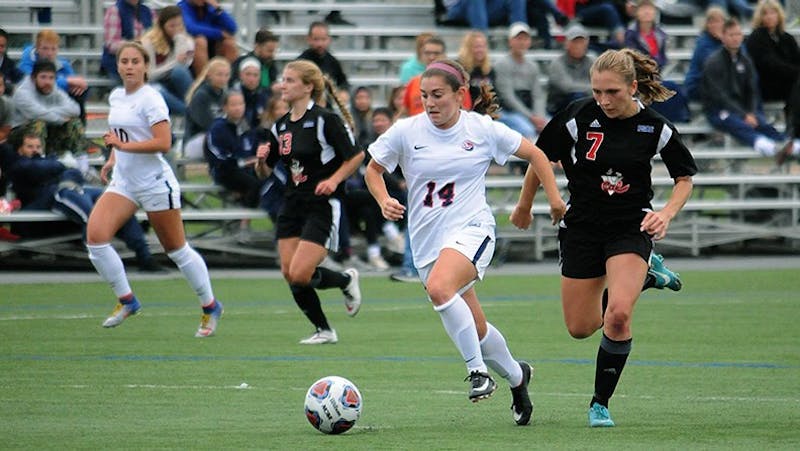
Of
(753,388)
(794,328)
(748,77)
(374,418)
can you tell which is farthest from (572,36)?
(374,418)

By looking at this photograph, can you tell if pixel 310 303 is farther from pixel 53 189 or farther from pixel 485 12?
pixel 485 12

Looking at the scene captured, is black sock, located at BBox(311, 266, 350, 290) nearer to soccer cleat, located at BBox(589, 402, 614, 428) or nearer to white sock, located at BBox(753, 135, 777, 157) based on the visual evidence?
soccer cleat, located at BBox(589, 402, 614, 428)

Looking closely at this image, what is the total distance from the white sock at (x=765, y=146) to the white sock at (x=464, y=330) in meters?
12.5

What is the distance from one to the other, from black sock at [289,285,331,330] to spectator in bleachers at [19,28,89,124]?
6524mm

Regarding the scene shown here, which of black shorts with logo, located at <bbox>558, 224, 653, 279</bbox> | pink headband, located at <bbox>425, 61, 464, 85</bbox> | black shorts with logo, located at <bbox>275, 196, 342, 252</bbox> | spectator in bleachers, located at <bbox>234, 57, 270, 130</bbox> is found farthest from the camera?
spectator in bleachers, located at <bbox>234, 57, 270, 130</bbox>

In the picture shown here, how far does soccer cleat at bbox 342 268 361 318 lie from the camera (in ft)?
41.4

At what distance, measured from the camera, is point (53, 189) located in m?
16.6

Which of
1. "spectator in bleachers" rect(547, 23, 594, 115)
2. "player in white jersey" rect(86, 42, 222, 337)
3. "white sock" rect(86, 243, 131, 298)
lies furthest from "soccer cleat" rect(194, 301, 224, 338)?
"spectator in bleachers" rect(547, 23, 594, 115)

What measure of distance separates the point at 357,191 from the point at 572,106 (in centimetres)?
963

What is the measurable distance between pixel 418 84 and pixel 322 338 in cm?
582

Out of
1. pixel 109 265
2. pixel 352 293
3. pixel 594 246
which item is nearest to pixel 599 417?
pixel 594 246

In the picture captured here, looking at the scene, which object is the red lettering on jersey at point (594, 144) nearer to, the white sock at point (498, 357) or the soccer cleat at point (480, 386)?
the white sock at point (498, 357)

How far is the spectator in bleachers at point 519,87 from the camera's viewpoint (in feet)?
61.4

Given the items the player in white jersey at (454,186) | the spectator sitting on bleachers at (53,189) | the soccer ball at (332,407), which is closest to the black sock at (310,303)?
the player in white jersey at (454,186)
